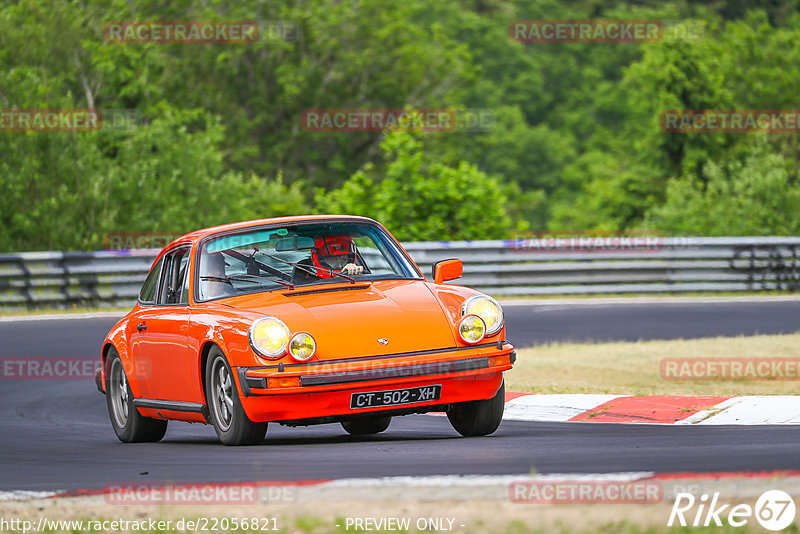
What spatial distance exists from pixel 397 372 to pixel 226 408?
3.68 ft

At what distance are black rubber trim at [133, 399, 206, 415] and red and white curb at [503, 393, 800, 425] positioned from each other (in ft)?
8.31

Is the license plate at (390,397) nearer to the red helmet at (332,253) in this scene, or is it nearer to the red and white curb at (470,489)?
the red helmet at (332,253)

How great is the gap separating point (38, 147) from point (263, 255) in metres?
19.5

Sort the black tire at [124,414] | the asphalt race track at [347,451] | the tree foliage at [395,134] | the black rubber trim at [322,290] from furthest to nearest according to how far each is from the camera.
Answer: the tree foliage at [395,134] → the black tire at [124,414] → the black rubber trim at [322,290] → the asphalt race track at [347,451]

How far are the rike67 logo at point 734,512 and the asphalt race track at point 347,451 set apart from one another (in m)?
0.90

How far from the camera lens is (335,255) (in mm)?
8711

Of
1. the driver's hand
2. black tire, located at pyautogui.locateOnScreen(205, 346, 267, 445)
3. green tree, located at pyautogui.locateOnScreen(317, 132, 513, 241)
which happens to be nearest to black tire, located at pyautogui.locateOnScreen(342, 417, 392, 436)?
the driver's hand

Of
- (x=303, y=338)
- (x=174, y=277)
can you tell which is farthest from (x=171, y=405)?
(x=303, y=338)

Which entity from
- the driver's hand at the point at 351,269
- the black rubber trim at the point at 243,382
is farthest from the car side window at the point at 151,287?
the black rubber trim at the point at 243,382

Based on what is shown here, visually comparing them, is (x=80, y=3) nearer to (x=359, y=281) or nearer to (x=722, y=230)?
(x=722, y=230)

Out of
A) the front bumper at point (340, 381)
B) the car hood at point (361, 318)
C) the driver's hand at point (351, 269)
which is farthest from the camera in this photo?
the driver's hand at point (351, 269)

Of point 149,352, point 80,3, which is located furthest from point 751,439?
point 80,3

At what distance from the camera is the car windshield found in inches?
332

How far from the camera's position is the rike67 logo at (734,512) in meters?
4.68
